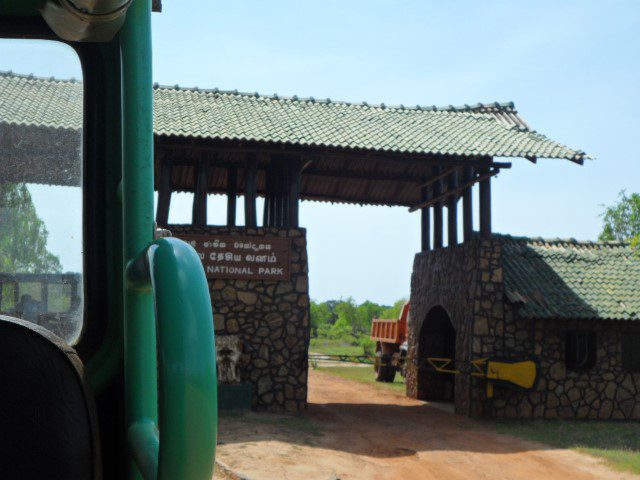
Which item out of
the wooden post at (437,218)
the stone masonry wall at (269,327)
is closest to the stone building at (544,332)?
the wooden post at (437,218)

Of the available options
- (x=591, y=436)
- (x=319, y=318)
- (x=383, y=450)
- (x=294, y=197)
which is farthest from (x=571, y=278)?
(x=319, y=318)

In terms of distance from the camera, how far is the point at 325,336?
45844 millimetres

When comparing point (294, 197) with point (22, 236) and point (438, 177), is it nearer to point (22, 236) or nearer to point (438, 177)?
point (438, 177)

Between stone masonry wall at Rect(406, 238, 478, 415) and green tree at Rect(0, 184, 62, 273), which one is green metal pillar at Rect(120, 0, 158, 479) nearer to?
green tree at Rect(0, 184, 62, 273)

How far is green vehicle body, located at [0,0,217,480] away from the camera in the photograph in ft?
2.83

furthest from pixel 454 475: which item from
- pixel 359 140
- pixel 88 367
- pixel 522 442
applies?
pixel 88 367

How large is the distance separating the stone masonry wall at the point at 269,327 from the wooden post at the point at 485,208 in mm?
3419

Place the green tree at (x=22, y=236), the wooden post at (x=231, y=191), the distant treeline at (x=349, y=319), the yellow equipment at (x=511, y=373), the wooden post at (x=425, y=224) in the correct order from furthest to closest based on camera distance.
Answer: the distant treeline at (x=349, y=319)
the wooden post at (x=425, y=224)
the wooden post at (x=231, y=191)
the yellow equipment at (x=511, y=373)
the green tree at (x=22, y=236)

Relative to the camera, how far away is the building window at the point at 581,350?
14641 millimetres

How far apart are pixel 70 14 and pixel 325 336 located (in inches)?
1778

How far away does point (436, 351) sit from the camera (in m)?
17.2

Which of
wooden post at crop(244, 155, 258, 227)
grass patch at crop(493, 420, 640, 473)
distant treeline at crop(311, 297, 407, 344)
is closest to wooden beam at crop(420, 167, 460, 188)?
wooden post at crop(244, 155, 258, 227)

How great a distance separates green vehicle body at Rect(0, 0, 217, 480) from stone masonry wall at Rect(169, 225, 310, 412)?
1180cm

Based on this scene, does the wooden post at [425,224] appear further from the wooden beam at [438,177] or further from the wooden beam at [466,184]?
the wooden beam at [466,184]
